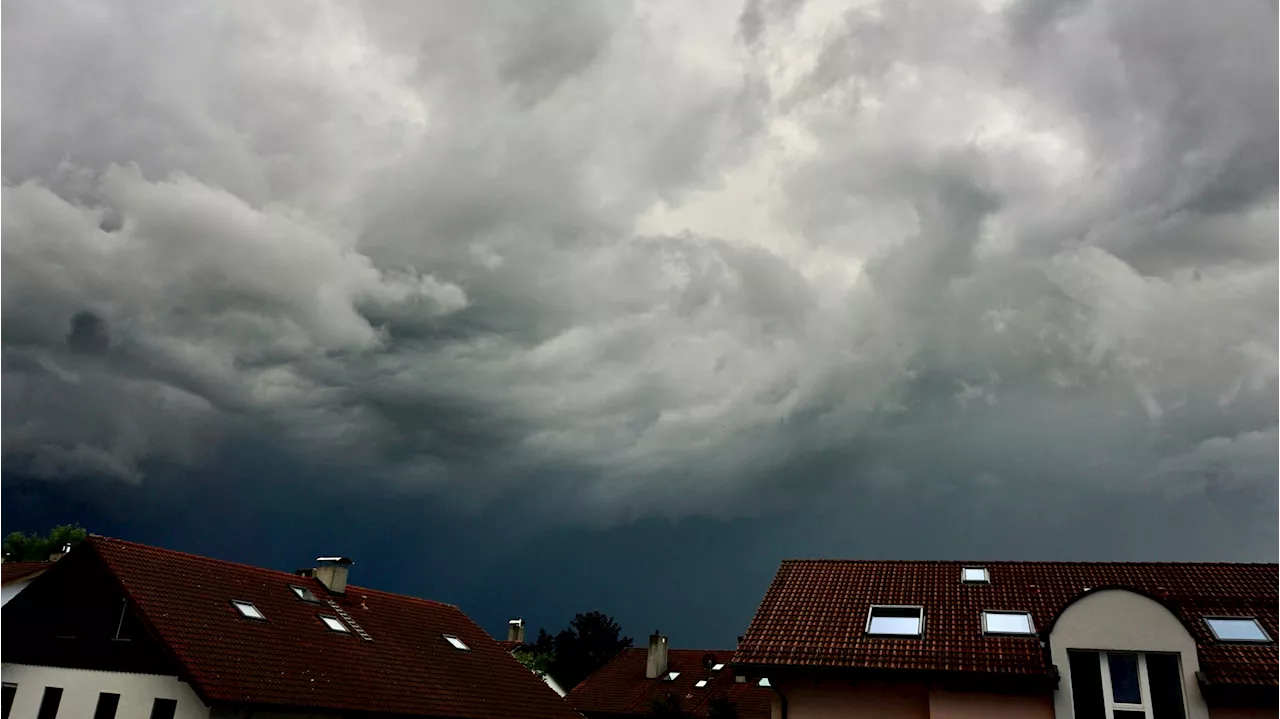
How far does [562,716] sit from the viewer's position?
3362cm

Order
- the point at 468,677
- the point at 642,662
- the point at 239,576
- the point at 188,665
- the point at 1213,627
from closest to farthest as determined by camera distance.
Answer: the point at 1213,627 < the point at 188,665 < the point at 239,576 < the point at 468,677 < the point at 642,662

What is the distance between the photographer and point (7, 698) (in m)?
25.0

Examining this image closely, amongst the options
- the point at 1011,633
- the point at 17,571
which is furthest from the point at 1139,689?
the point at 17,571

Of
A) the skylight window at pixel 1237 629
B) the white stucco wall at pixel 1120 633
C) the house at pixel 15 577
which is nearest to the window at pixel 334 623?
the house at pixel 15 577

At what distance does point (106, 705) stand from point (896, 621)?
21700 mm

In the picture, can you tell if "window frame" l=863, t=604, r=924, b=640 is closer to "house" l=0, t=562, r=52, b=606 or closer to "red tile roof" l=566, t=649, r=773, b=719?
"red tile roof" l=566, t=649, r=773, b=719

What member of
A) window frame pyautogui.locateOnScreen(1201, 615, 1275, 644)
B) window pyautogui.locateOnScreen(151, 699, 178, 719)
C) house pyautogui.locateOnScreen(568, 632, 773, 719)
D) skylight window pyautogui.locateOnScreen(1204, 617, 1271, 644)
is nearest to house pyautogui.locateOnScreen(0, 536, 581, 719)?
window pyautogui.locateOnScreen(151, 699, 178, 719)

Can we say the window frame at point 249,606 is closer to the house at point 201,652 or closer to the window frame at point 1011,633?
the house at point 201,652

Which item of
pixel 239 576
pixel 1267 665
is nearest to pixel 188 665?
pixel 239 576

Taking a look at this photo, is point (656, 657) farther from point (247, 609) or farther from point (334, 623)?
point (247, 609)

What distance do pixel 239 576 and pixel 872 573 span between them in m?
21.6

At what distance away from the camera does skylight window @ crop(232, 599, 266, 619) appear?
89.6 feet

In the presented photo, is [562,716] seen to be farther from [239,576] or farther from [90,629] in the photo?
[90,629]

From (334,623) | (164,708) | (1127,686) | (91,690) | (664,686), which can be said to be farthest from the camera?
(664,686)
